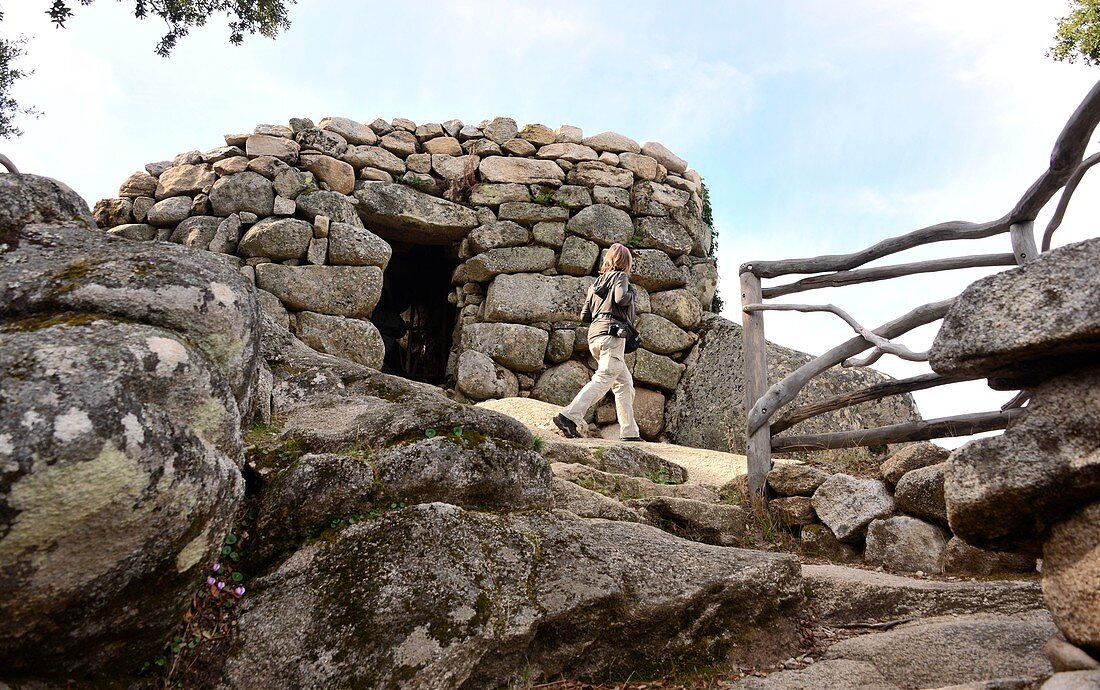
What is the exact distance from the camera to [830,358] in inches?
213

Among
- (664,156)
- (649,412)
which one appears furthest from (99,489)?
(664,156)

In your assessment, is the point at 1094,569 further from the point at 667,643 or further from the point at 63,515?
the point at 63,515

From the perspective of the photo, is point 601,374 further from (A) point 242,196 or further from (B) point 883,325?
(A) point 242,196

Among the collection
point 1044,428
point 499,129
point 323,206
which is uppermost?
point 499,129

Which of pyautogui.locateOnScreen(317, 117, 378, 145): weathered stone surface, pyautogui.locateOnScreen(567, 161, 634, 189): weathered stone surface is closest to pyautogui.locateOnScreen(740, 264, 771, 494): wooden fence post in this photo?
pyautogui.locateOnScreen(567, 161, 634, 189): weathered stone surface

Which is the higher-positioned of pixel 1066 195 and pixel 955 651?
pixel 1066 195

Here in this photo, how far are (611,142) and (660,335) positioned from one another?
2.78m

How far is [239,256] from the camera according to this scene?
8.50m

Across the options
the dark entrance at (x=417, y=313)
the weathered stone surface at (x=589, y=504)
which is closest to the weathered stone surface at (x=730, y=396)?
the weathered stone surface at (x=589, y=504)

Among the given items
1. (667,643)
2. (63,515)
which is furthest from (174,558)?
(667,643)

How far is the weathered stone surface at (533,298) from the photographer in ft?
30.5

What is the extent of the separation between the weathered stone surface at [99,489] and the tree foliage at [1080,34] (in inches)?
332

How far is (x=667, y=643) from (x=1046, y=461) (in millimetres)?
1447

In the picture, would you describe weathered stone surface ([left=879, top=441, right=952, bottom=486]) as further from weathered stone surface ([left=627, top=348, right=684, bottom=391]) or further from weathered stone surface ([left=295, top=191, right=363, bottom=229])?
weathered stone surface ([left=295, top=191, right=363, bottom=229])
